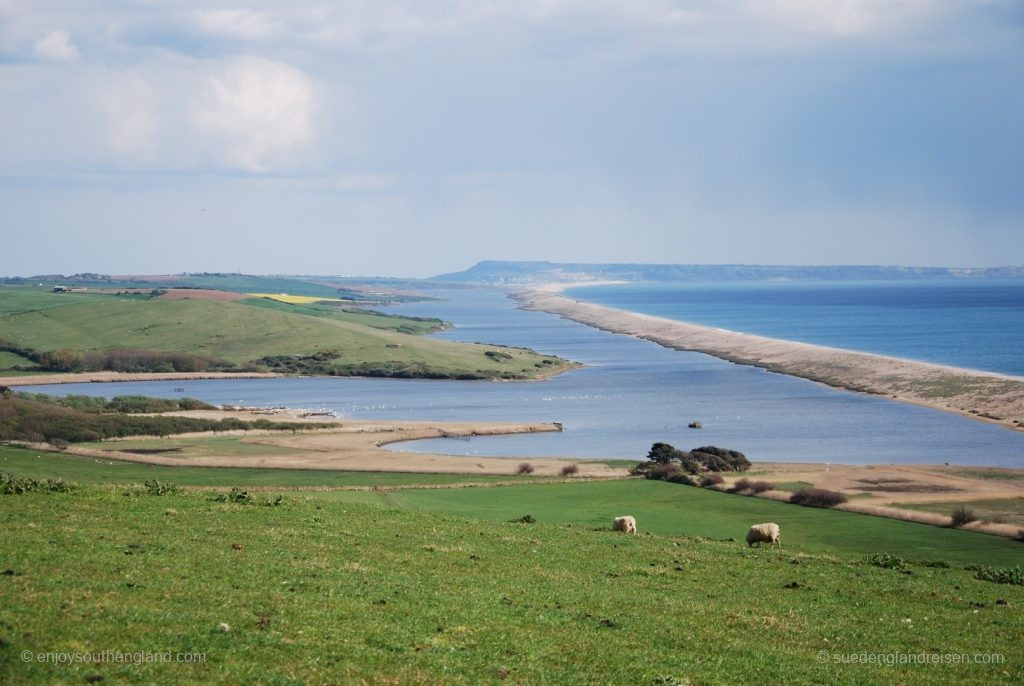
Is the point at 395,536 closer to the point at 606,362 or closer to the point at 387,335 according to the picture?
the point at 606,362

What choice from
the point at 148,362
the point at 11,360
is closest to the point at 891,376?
the point at 148,362

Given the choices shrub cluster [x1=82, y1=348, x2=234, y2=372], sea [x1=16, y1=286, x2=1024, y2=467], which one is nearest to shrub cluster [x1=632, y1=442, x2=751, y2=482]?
sea [x1=16, y1=286, x2=1024, y2=467]

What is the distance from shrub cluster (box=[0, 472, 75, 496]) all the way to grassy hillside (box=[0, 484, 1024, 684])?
1.40ft

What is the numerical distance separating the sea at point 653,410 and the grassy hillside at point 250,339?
24.7 ft

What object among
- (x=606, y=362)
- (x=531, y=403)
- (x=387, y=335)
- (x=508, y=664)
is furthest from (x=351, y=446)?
(x=387, y=335)

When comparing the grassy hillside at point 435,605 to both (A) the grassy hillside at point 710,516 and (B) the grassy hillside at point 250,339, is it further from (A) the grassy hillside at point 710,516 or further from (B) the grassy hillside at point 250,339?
(B) the grassy hillside at point 250,339

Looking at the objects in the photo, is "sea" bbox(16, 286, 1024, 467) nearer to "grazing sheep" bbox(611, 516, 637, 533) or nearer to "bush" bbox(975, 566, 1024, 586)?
"grazing sheep" bbox(611, 516, 637, 533)

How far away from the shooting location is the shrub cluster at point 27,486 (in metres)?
26.5

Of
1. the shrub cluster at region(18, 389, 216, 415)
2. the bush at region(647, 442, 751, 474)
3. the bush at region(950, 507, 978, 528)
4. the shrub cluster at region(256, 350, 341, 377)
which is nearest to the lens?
the bush at region(950, 507, 978, 528)

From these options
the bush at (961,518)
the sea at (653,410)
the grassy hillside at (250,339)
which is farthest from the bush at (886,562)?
the grassy hillside at (250,339)

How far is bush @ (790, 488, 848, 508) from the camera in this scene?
44575 millimetres

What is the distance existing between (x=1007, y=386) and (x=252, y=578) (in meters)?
95.5

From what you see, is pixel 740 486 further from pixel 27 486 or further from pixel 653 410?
pixel 653 410

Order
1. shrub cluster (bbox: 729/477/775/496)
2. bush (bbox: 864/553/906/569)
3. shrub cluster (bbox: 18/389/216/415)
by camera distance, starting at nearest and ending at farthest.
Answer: bush (bbox: 864/553/906/569)
shrub cluster (bbox: 729/477/775/496)
shrub cluster (bbox: 18/389/216/415)
